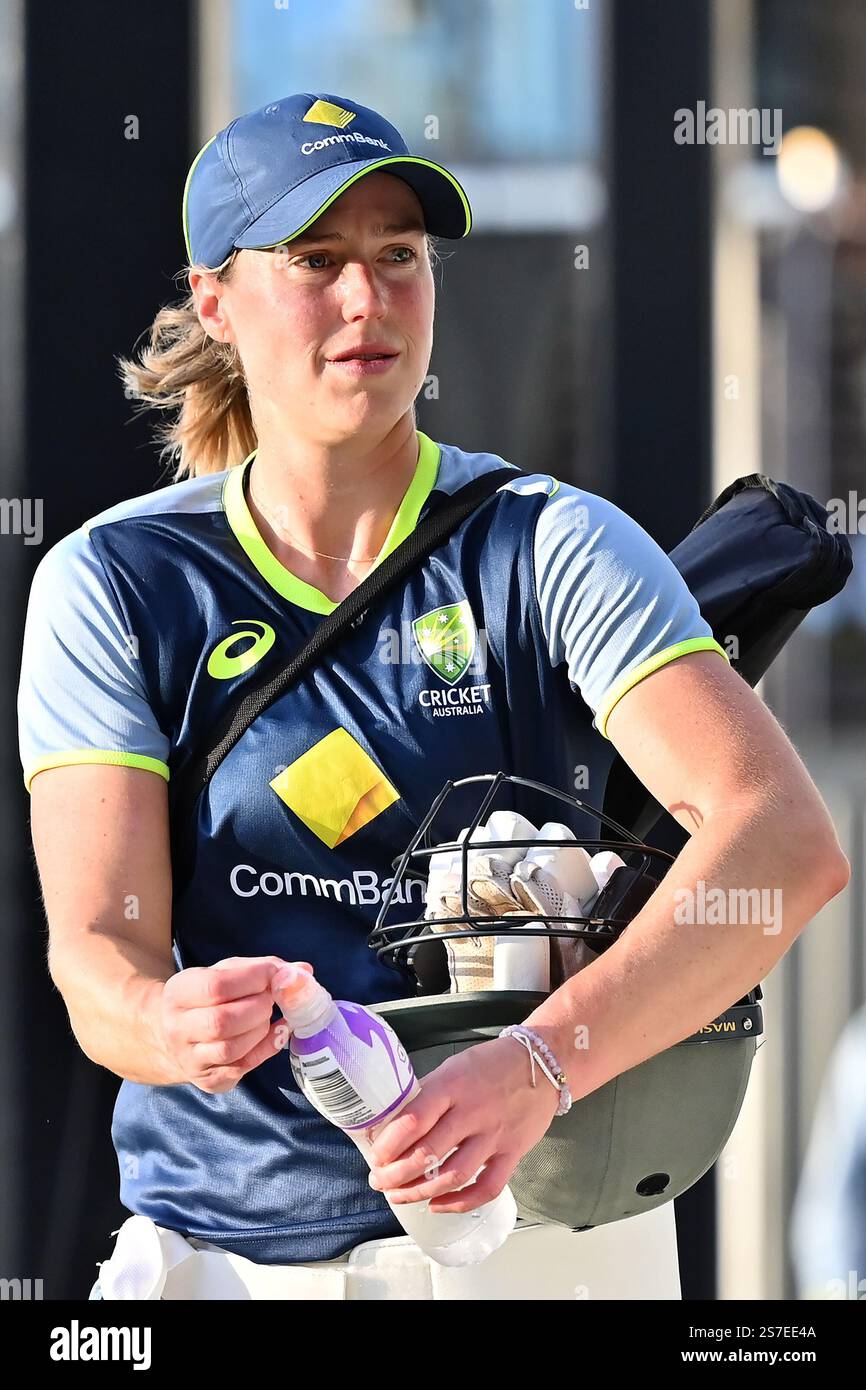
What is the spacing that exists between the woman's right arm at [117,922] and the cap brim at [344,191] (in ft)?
1.59

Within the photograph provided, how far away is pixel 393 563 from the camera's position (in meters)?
1.53

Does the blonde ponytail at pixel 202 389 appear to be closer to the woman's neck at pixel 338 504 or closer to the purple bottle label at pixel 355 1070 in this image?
the woman's neck at pixel 338 504

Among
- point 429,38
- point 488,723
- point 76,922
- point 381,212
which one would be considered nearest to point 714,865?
point 488,723

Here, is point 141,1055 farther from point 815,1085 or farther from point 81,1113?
point 815,1085

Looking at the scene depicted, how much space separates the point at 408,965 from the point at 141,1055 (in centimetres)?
24

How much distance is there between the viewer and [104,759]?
148cm

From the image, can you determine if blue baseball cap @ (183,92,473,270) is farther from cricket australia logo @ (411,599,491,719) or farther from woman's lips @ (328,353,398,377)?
cricket australia logo @ (411,599,491,719)

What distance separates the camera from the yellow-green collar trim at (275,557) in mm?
1550

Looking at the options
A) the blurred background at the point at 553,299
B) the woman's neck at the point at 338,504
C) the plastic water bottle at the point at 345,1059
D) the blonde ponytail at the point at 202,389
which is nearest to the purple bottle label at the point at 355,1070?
the plastic water bottle at the point at 345,1059

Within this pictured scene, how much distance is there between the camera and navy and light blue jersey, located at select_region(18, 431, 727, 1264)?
1462mm

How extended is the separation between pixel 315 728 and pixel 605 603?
271 mm

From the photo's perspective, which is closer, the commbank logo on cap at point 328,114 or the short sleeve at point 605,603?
the short sleeve at point 605,603

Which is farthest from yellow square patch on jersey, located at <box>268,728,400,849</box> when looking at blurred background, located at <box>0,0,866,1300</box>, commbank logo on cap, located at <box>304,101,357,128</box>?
blurred background, located at <box>0,0,866,1300</box>

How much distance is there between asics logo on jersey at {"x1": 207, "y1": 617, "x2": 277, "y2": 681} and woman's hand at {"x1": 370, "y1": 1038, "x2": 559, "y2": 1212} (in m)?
0.42
